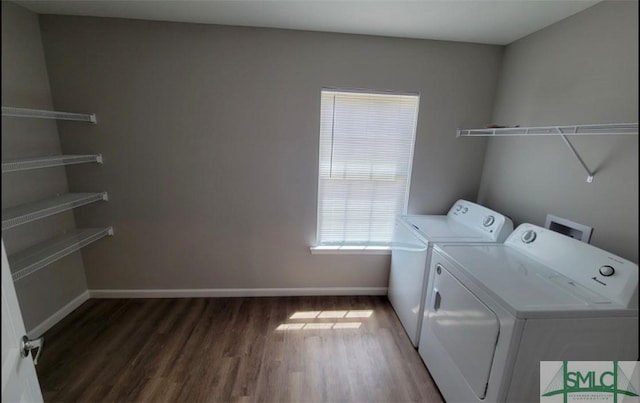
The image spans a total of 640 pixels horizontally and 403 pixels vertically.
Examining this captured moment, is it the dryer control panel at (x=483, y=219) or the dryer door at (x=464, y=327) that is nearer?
the dryer door at (x=464, y=327)

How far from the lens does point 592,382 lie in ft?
2.67

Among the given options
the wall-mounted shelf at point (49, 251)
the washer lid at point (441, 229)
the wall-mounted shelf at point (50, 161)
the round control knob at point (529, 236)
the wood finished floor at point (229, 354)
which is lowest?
the wood finished floor at point (229, 354)

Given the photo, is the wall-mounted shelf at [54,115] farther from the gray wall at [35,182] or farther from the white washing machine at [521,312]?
the white washing machine at [521,312]

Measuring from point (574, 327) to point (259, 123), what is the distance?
2.18m

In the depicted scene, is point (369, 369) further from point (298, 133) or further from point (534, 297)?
point (298, 133)

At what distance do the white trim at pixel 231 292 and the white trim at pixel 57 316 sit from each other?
0.08 meters

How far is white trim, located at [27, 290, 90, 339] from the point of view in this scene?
6.49 ft

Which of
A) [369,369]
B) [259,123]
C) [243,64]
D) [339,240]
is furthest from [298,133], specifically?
[369,369]

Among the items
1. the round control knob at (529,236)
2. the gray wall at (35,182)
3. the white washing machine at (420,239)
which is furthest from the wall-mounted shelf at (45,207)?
the round control knob at (529,236)

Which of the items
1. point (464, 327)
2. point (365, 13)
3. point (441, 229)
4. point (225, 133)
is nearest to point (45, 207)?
point (225, 133)

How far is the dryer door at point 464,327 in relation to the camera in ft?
4.06

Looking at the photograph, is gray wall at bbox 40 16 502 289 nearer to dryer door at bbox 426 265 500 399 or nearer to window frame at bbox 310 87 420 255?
window frame at bbox 310 87 420 255

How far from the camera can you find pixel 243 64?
2.11m

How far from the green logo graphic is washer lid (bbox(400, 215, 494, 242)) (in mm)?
988
